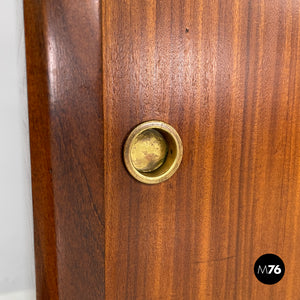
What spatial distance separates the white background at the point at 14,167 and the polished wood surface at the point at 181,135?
23 millimetres

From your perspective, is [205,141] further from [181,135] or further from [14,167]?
[14,167]

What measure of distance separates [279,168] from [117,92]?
0.20 m

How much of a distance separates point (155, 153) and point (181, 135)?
3cm

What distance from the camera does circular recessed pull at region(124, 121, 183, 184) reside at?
1.08 feet

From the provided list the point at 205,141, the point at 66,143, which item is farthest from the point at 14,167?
the point at 205,141

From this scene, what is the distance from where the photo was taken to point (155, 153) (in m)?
0.34

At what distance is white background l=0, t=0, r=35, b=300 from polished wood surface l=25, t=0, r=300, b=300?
0.07 ft

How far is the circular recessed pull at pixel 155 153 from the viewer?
33cm

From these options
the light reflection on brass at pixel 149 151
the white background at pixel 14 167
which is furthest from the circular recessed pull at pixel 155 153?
the white background at pixel 14 167
